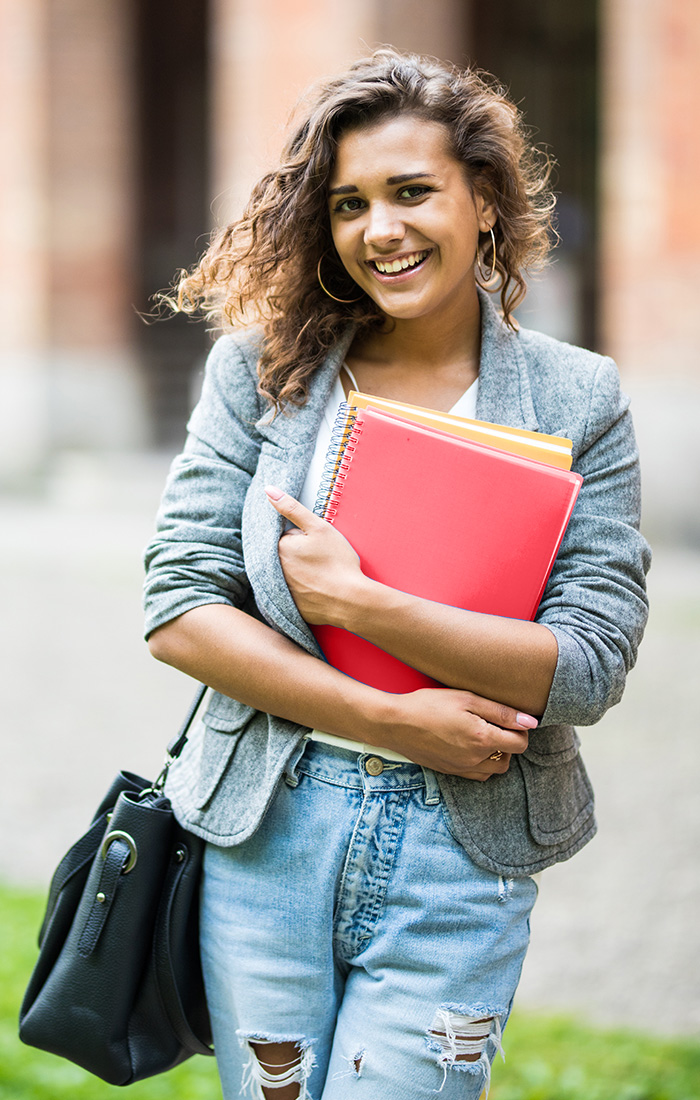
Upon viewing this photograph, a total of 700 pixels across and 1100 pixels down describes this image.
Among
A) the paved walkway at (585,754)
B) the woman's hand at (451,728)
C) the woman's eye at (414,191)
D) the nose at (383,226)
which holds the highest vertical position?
the woman's eye at (414,191)

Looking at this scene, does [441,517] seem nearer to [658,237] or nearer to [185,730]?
[185,730]

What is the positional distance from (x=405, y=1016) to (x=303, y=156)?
50.5 inches

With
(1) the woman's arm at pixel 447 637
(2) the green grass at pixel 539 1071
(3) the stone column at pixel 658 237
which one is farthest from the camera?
(3) the stone column at pixel 658 237

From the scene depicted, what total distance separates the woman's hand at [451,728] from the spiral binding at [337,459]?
30cm

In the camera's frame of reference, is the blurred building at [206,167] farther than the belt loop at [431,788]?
Yes

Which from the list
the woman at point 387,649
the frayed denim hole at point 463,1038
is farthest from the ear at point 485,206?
the frayed denim hole at point 463,1038

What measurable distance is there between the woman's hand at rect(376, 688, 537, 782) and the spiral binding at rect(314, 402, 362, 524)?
301 millimetres

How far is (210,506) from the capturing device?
1.81m

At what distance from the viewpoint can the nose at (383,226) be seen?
5.74 feet

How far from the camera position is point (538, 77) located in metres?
10.2

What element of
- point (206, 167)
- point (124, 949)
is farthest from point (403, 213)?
point (206, 167)

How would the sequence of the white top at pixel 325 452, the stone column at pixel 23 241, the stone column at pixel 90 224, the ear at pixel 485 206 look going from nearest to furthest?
the white top at pixel 325 452 → the ear at pixel 485 206 → the stone column at pixel 23 241 → the stone column at pixel 90 224

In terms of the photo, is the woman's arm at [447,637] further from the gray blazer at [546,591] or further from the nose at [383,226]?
the nose at [383,226]

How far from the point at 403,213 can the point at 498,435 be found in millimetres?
367
